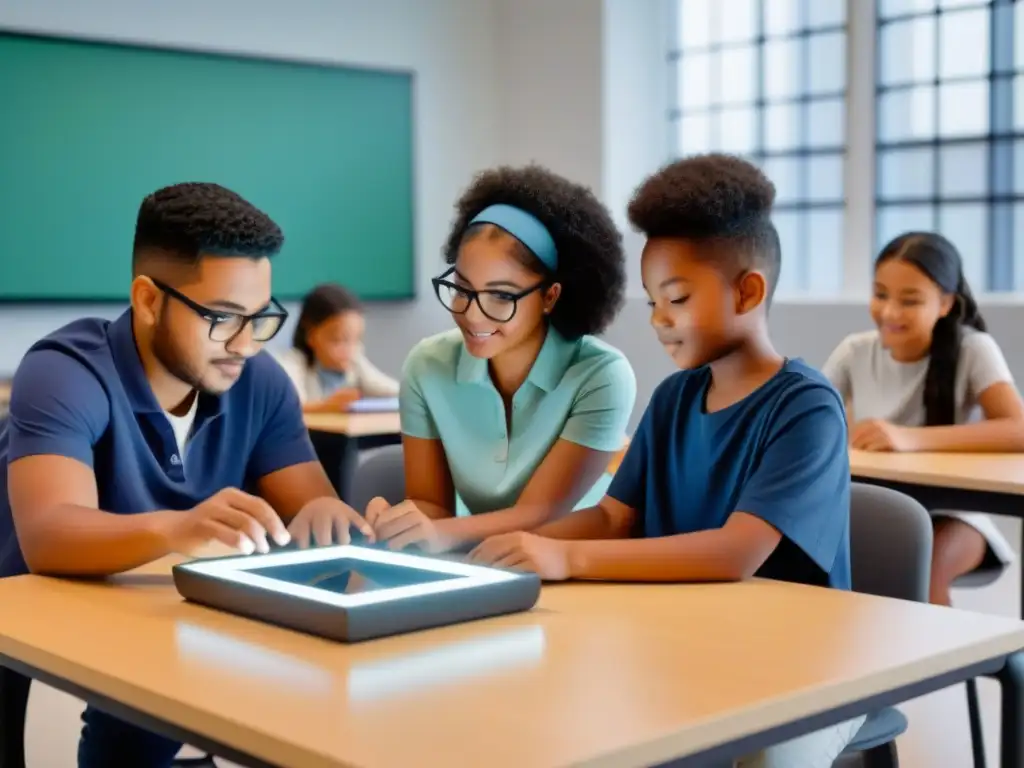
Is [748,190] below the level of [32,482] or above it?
above

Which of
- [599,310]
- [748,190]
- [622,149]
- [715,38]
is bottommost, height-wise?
[599,310]

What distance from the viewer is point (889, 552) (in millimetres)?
1930

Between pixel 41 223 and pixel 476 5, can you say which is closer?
pixel 41 223

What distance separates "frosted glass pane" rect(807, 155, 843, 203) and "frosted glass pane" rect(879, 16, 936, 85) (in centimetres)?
44

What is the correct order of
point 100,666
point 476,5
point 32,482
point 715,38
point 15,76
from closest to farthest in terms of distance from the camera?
point 100,666 < point 32,482 < point 15,76 < point 715,38 < point 476,5

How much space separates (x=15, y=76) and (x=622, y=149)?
2.88 m

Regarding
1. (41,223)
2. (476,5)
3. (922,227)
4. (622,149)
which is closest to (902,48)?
(922,227)

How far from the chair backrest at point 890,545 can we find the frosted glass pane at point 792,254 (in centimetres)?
467

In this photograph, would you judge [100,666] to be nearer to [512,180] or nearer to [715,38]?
[512,180]

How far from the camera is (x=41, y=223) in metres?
5.86

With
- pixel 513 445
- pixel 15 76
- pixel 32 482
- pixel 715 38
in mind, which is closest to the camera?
pixel 32 482

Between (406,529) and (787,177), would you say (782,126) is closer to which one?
(787,177)

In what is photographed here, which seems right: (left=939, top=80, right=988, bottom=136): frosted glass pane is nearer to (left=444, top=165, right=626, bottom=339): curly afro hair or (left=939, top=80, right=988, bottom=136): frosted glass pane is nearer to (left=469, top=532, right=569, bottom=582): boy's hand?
(left=444, top=165, right=626, bottom=339): curly afro hair

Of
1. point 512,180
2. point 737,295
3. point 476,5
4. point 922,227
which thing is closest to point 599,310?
point 512,180
